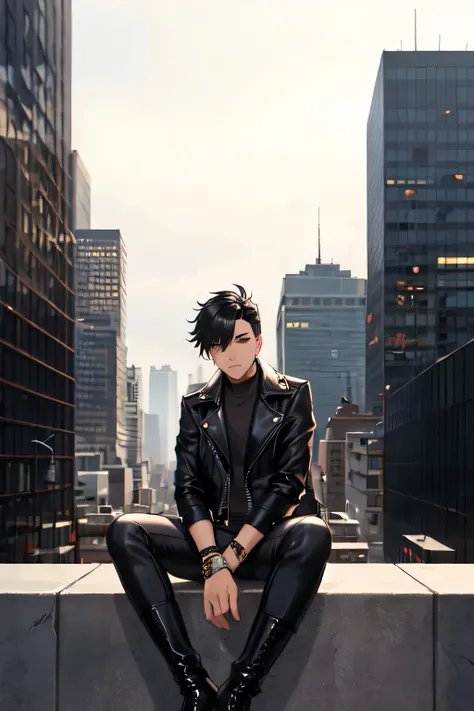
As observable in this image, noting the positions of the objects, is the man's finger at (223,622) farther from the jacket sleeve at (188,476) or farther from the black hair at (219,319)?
the black hair at (219,319)

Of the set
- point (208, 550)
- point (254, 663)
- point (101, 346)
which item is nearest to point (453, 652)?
point (254, 663)

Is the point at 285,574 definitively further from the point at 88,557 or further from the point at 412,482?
the point at 88,557

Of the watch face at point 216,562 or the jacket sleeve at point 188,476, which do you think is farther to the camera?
the jacket sleeve at point 188,476

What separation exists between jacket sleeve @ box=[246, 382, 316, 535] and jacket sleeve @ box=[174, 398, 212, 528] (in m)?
0.28

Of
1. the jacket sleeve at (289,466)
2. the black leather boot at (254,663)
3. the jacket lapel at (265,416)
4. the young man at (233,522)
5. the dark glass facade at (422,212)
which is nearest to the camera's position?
the black leather boot at (254,663)

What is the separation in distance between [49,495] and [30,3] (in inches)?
1155

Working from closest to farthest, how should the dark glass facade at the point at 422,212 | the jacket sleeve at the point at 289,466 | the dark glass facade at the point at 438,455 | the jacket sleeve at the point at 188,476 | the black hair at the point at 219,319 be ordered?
the jacket sleeve at the point at 289,466, the jacket sleeve at the point at 188,476, the black hair at the point at 219,319, the dark glass facade at the point at 438,455, the dark glass facade at the point at 422,212

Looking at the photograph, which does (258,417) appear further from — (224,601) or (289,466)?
(224,601)

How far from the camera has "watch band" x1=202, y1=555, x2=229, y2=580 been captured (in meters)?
3.23

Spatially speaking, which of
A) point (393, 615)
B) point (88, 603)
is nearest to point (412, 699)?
point (393, 615)

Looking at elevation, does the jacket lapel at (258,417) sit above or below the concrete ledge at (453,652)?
above

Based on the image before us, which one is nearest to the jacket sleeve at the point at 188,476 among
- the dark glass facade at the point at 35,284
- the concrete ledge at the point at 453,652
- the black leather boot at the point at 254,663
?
the black leather boot at the point at 254,663

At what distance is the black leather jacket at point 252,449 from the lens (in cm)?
351

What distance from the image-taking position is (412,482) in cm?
4103
